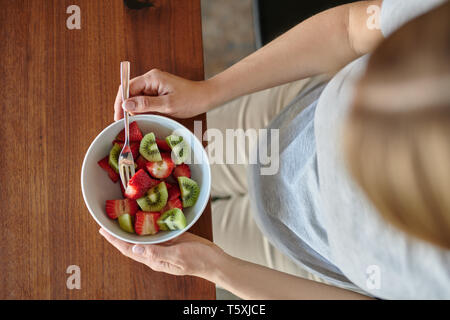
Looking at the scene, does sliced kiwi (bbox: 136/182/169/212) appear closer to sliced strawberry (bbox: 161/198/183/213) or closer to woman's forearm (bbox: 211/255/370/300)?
sliced strawberry (bbox: 161/198/183/213)

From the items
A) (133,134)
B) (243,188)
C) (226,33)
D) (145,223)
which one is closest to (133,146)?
(133,134)

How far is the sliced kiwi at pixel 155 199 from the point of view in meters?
0.56

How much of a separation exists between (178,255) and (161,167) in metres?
0.14

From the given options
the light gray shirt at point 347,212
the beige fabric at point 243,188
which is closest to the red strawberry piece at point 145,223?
the light gray shirt at point 347,212

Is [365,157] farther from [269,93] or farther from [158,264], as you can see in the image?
[269,93]

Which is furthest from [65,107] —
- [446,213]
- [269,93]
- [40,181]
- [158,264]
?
[446,213]

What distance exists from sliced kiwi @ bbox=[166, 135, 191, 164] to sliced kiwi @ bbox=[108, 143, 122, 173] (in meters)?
0.08

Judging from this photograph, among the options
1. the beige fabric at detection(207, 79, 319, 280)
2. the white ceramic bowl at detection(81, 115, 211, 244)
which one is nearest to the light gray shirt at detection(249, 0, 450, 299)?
the white ceramic bowl at detection(81, 115, 211, 244)

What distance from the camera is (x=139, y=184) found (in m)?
0.55

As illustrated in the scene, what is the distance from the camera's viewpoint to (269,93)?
2.90ft

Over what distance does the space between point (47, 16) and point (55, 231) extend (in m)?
0.37

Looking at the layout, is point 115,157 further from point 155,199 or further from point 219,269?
point 219,269

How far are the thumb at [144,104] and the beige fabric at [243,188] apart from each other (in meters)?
0.26

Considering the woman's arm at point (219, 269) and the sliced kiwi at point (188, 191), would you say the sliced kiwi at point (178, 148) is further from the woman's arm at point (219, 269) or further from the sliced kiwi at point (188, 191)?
the woman's arm at point (219, 269)
